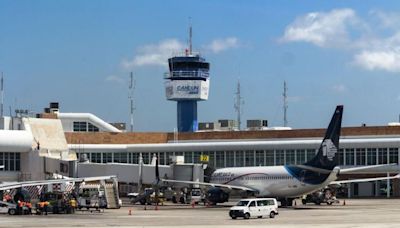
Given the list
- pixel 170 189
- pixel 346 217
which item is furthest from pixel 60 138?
pixel 346 217

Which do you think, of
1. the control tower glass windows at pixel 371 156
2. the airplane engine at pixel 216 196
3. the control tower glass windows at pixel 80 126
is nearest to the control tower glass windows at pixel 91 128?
the control tower glass windows at pixel 80 126

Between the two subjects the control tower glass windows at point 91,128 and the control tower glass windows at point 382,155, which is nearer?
the control tower glass windows at point 382,155

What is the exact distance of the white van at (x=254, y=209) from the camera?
6512 centimetres

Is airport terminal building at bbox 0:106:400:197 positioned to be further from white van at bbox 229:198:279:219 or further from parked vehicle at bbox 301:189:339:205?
white van at bbox 229:198:279:219

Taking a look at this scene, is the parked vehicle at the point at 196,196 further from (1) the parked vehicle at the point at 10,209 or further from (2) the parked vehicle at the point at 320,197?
(1) the parked vehicle at the point at 10,209

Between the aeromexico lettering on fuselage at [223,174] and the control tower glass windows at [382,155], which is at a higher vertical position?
the control tower glass windows at [382,155]

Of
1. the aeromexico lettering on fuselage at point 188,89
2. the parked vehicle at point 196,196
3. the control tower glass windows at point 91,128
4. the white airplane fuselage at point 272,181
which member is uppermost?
the aeromexico lettering on fuselage at point 188,89

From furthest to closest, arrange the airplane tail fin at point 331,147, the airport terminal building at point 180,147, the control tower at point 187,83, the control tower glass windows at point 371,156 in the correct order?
1. the control tower at point 187,83
2. the control tower glass windows at point 371,156
3. the airport terminal building at point 180,147
4. the airplane tail fin at point 331,147

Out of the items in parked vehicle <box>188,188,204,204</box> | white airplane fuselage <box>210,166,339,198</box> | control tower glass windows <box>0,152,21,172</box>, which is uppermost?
control tower glass windows <box>0,152,21,172</box>

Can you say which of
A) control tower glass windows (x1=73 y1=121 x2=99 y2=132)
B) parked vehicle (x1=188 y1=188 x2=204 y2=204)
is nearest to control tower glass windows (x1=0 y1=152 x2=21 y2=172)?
parked vehicle (x1=188 y1=188 x2=204 y2=204)

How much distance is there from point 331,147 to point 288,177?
6018mm

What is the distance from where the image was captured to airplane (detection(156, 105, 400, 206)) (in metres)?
82.4

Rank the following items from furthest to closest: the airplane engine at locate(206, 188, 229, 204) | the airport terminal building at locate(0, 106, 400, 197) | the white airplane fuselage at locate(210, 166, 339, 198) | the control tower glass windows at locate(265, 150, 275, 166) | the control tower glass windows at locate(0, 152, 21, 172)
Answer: the control tower glass windows at locate(265, 150, 275, 166)
the control tower glass windows at locate(0, 152, 21, 172)
the airport terminal building at locate(0, 106, 400, 197)
the airplane engine at locate(206, 188, 229, 204)
the white airplane fuselage at locate(210, 166, 339, 198)

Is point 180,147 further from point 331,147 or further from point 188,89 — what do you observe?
point 331,147
